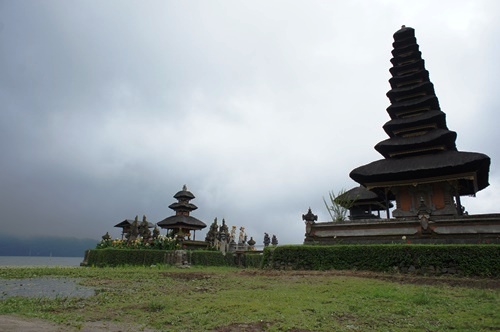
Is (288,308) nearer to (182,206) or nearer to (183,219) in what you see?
(183,219)

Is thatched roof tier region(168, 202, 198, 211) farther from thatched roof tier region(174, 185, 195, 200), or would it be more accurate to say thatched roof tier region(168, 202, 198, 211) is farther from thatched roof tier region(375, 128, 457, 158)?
thatched roof tier region(375, 128, 457, 158)

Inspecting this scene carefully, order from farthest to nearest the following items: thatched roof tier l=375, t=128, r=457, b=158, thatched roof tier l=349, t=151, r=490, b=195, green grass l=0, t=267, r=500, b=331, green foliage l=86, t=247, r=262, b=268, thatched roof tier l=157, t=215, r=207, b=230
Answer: thatched roof tier l=157, t=215, r=207, b=230 → green foliage l=86, t=247, r=262, b=268 → thatched roof tier l=375, t=128, r=457, b=158 → thatched roof tier l=349, t=151, r=490, b=195 → green grass l=0, t=267, r=500, b=331

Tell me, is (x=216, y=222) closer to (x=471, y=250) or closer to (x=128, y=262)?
(x=128, y=262)

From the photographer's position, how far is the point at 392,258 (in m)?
15.1

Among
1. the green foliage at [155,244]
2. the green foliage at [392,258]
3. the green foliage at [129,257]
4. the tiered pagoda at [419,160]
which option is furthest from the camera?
the green foliage at [155,244]

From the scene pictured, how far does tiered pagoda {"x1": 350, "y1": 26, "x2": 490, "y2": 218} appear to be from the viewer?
2130cm

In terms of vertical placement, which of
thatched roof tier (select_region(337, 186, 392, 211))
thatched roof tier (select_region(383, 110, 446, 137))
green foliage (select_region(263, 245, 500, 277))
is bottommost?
green foliage (select_region(263, 245, 500, 277))

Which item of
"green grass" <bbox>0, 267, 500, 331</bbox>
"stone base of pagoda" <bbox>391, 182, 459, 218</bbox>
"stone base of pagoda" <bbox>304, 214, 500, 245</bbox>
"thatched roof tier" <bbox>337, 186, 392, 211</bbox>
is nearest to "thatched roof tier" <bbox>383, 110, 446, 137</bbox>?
"stone base of pagoda" <bbox>391, 182, 459, 218</bbox>

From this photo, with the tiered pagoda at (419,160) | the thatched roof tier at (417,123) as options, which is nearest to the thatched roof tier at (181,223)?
the tiered pagoda at (419,160)

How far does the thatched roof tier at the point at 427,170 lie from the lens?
20.4 m

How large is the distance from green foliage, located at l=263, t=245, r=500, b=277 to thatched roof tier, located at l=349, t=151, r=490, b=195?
8.04m

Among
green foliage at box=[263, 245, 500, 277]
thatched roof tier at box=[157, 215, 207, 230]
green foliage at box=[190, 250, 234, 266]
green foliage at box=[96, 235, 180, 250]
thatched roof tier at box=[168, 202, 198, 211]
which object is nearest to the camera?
green foliage at box=[263, 245, 500, 277]

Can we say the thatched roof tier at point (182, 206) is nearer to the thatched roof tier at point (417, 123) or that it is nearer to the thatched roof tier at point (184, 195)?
the thatched roof tier at point (184, 195)

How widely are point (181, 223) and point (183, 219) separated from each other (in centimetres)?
54
